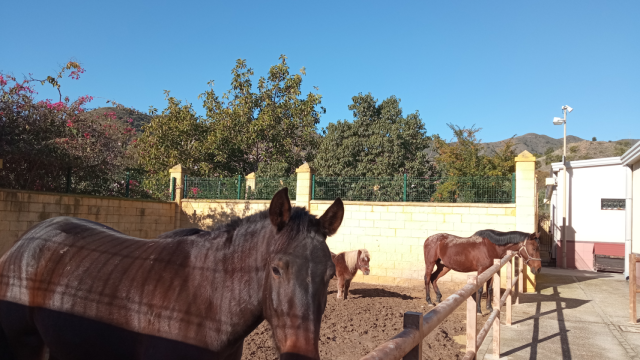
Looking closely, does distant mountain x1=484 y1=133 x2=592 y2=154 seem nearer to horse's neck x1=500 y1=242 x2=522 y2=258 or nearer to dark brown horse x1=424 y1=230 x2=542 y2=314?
dark brown horse x1=424 y1=230 x2=542 y2=314

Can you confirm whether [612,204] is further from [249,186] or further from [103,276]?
[103,276]

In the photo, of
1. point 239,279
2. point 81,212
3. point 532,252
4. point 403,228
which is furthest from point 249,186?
point 239,279

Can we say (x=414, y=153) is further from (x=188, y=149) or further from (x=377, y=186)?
(x=188, y=149)

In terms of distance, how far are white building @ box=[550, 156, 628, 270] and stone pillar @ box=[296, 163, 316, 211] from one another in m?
10.2

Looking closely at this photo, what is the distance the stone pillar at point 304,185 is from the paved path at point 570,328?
610 centimetres

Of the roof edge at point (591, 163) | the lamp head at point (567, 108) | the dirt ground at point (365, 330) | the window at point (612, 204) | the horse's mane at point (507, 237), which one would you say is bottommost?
the dirt ground at point (365, 330)

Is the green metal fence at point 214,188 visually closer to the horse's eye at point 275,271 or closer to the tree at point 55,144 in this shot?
the tree at point 55,144

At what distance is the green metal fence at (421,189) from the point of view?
9883 mm

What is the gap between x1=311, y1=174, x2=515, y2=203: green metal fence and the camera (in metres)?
9.88

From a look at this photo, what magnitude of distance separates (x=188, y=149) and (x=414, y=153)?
997cm

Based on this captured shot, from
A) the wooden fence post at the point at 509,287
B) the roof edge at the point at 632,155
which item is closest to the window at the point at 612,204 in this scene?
the roof edge at the point at 632,155

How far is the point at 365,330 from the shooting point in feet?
19.5

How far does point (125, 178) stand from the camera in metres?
11.2

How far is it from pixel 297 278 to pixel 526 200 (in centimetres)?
918
